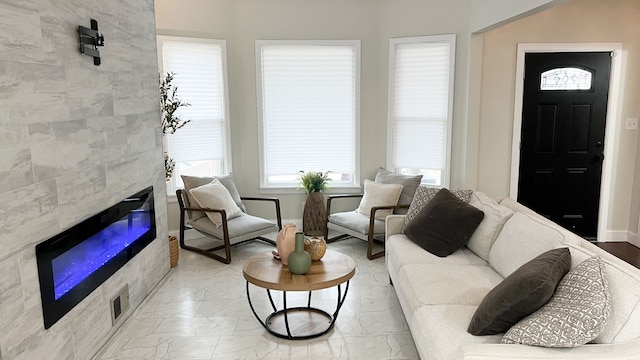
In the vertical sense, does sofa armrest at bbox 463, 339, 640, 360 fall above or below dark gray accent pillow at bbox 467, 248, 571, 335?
below

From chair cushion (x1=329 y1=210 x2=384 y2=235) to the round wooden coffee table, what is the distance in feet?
4.24

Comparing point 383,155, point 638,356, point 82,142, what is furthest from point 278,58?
point 638,356

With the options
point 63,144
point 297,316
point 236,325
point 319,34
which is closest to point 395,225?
Answer: point 297,316

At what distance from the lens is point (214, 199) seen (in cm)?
478

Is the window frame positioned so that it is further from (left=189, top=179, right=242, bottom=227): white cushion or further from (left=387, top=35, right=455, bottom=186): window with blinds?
(left=387, top=35, right=455, bottom=186): window with blinds

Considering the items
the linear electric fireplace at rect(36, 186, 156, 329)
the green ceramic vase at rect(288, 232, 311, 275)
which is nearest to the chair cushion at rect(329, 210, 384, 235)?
the green ceramic vase at rect(288, 232, 311, 275)

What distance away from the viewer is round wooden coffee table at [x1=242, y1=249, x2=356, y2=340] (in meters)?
2.99

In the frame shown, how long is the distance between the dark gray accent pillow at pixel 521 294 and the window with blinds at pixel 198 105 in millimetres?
3936

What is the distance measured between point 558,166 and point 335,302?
3.00 m

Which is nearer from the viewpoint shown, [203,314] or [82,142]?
[82,142]

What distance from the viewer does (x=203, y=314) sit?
359 cm

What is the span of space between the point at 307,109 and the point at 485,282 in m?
3.37

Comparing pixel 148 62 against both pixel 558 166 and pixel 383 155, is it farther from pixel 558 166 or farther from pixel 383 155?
pixel 558 166

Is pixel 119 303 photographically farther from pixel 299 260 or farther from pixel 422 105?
pixel 422 105
